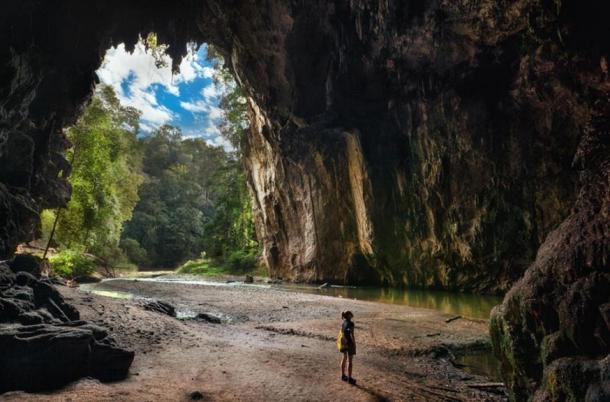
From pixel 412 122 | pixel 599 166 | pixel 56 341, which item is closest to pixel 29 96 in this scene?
pixel 56 341

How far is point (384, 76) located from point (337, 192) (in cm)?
748

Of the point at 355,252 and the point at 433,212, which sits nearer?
the point at 433,212

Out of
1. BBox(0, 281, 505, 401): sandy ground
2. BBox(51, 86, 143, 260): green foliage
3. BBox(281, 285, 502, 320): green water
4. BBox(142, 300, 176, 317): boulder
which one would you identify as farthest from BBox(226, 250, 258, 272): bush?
BBox(142, 300, 176, 317): boulder

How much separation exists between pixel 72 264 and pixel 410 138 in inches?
855

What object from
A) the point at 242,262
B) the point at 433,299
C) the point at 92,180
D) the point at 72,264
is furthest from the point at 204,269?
the point at 433,299

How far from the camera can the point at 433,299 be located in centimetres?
1750

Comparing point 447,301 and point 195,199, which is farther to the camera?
point 195,199

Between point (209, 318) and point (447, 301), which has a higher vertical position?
point (447, 301)

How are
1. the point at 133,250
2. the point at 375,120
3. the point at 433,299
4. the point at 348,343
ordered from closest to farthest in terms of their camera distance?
the point at 348,343 → the point at 433,299 → the point at 375,120 → the point at 133,250

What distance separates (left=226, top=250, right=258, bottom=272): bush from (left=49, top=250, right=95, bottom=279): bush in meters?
14.6

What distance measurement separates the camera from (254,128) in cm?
3067

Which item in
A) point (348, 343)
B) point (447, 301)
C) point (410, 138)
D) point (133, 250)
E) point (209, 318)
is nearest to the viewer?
point (348, 343)

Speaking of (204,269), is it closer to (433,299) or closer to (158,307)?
(433,299)

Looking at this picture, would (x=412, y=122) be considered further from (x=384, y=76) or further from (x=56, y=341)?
(x=56, y=341)
